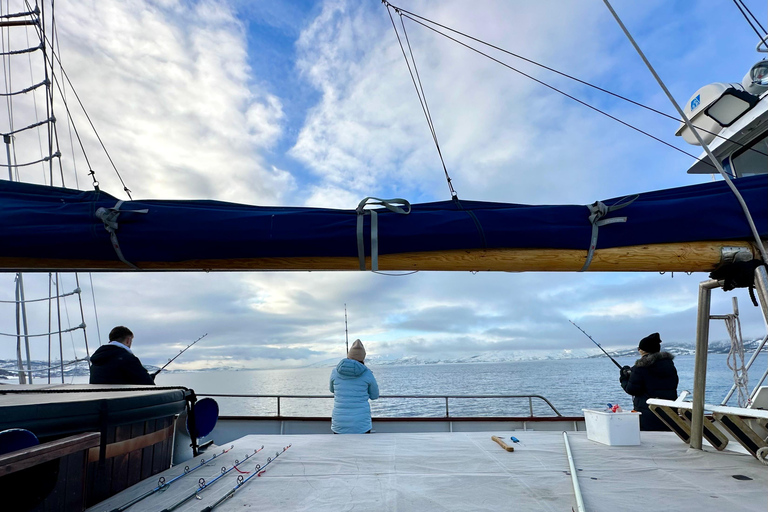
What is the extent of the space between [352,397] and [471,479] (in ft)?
7.56

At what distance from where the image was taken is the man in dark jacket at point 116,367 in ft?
12.5

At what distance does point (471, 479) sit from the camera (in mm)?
2219

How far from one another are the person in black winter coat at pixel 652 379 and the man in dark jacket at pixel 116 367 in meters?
4.76

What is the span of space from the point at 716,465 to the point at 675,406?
2.80 feet

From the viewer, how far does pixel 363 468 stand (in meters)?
2.46

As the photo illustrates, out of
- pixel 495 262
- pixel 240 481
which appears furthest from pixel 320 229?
pixel 240 481

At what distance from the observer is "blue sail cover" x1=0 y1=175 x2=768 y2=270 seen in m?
2.17

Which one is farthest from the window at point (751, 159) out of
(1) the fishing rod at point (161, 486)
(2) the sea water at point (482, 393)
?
(1) the fishing rod at point (161, 486)

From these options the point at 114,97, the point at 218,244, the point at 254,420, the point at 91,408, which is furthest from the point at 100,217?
the point at 114,97

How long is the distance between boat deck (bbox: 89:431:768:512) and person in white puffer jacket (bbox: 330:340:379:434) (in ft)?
3.67

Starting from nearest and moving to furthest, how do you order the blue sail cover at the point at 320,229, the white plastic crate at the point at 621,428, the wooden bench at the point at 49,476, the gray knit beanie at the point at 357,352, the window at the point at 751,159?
the wooden bench at the point at 49,476 < the blue sail cover at the point at 320,229 < the white plastic crate at the point at 621,428 < the gray knit beanie at the point at 357,352 < the window at the point at 751,159

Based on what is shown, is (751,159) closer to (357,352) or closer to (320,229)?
(357,352)

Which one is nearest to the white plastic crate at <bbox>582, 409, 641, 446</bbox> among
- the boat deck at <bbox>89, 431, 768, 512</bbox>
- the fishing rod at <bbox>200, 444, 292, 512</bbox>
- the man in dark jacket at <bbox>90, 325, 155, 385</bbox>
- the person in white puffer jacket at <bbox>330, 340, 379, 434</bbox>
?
the boat deck at <bbox>89, 431, 768, 512</bbox>

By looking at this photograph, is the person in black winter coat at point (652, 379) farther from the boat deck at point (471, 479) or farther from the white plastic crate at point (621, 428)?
the white plastic crate at point (621, 428)
